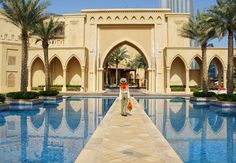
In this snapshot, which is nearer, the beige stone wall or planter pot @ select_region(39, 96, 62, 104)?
planter pot @ select_region(39, 96, 62, 104)

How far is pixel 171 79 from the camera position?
3591cm

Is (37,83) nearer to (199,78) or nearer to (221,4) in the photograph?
(199,78)

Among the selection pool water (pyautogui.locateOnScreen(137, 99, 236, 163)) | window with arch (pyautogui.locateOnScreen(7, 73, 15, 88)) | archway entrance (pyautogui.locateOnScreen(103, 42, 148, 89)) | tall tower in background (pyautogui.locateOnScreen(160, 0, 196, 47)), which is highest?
tall tower in background (pyautogui.locateOnScreen(160, 0, 196, 47))

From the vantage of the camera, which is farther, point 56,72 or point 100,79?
point 56,72

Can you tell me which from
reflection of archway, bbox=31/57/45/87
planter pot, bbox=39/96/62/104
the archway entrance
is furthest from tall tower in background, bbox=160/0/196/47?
planter pot, bbox=39/96/62/104

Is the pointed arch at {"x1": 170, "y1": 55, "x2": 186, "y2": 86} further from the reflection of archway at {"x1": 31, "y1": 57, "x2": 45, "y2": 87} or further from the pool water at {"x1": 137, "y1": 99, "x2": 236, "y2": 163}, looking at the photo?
the pool water at {"x1": 137, "y1": 99, "x2": 236, "y2": 163}

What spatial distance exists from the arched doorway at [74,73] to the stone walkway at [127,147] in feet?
93.3

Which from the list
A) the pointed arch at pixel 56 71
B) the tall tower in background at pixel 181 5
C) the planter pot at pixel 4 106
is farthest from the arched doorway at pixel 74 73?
the tall tower in background at pixel 181 5

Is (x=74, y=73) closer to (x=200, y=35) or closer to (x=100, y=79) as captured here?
(x=100, y=79)

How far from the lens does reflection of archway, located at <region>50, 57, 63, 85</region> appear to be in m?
37.2

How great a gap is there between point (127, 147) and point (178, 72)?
102 feet

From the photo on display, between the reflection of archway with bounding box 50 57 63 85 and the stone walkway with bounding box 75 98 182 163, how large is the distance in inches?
1161

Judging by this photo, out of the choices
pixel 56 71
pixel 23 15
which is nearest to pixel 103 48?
pixel 56 71

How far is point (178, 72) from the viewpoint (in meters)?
36.1
